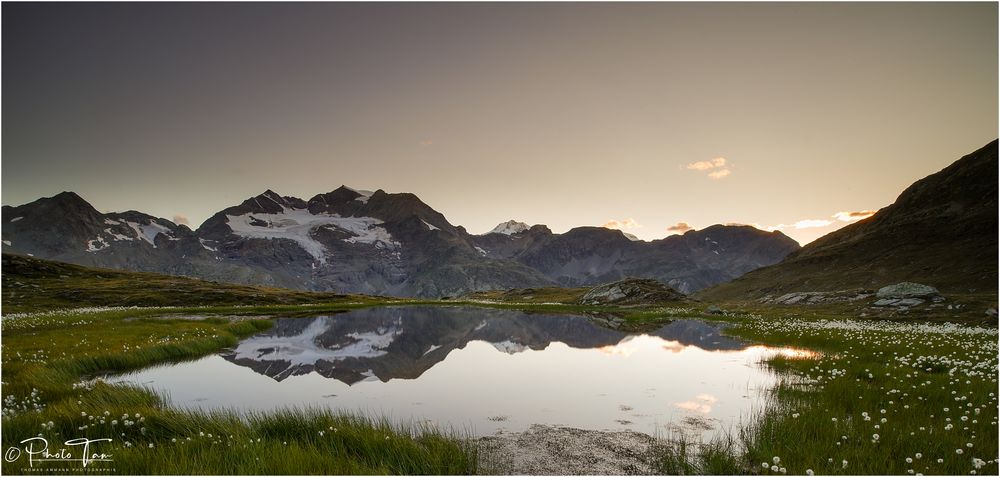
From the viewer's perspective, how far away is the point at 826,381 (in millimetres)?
19000

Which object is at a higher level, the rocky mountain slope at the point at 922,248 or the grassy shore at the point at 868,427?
the rocky mountain slope at the point at 922,248

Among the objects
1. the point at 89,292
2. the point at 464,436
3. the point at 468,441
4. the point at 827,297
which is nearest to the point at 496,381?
the point at 464,436

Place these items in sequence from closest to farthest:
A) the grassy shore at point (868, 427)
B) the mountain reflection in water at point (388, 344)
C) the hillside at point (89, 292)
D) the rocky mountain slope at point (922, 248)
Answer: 1. the grassy shore at point (868, 427)
2. the mountain reflection in water at point (388, 344)
3. the hillside at point (89, 292)
4. the rocky mountain slope at point (922, 248)

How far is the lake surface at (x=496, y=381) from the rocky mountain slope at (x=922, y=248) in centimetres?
9340


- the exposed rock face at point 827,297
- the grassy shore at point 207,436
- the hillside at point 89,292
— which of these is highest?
the hillside at point 89,292

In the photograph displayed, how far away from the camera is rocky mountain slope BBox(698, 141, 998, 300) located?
109638mm

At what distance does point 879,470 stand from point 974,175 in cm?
20829

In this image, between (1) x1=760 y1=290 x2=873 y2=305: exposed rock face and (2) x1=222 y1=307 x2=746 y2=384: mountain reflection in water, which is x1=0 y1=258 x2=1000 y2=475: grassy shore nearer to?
(2) x1=222 y1=307 x2=746 y2=384: mountain reflection in water

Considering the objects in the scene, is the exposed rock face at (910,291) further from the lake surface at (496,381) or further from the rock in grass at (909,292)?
the lake surface at (496,381)

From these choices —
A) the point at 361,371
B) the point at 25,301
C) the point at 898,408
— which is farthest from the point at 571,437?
the point at 25,301

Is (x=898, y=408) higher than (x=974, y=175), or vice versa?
(x=974, y=175)

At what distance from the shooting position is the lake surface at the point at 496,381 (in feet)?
53.2

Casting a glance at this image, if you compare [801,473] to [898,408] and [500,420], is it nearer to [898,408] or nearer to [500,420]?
[898,408]

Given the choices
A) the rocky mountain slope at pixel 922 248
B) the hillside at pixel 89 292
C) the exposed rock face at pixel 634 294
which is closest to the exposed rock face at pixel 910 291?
the rocky mountain slope at pixel 922 248
